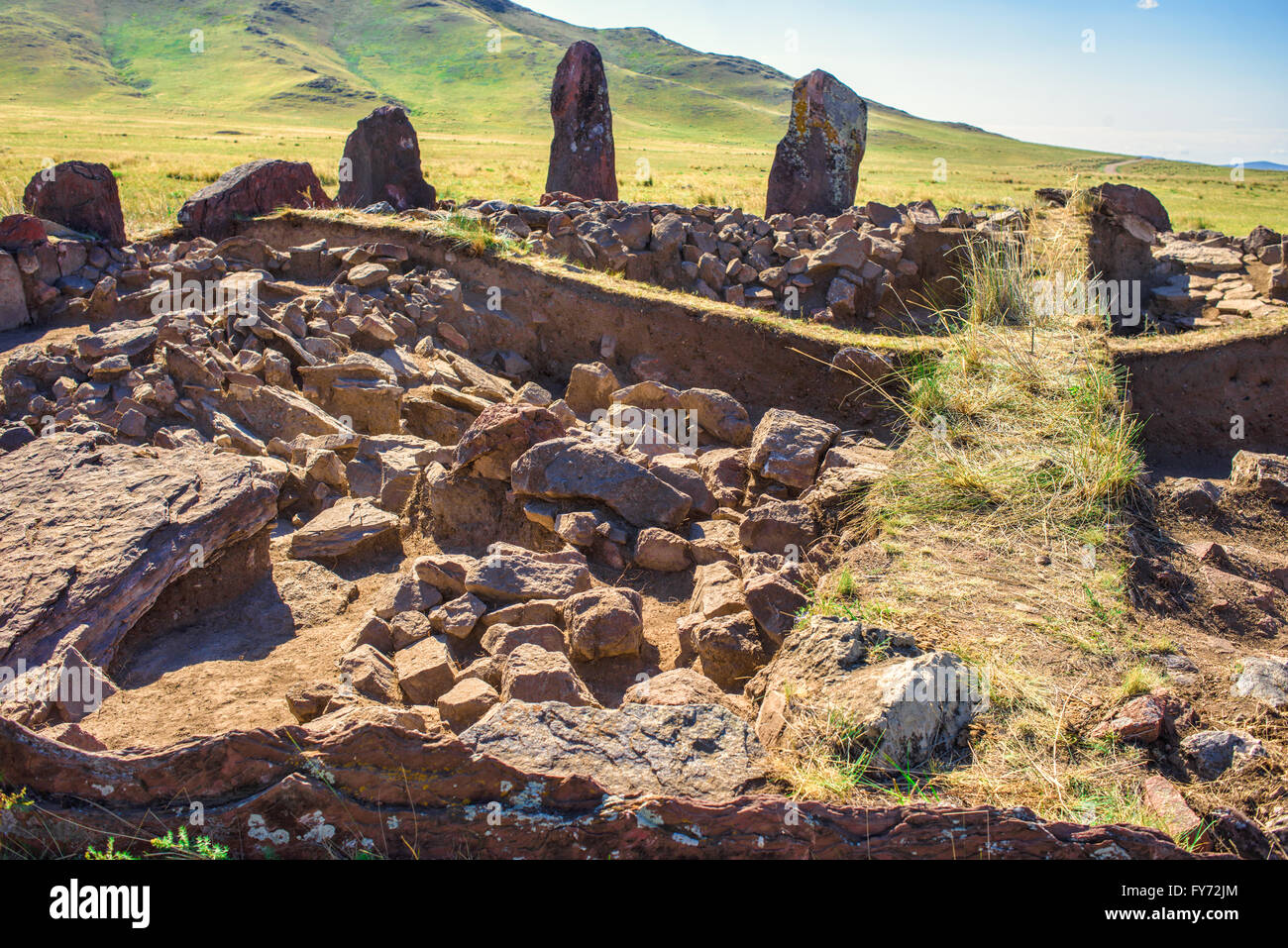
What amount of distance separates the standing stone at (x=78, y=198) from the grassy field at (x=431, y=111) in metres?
1.14

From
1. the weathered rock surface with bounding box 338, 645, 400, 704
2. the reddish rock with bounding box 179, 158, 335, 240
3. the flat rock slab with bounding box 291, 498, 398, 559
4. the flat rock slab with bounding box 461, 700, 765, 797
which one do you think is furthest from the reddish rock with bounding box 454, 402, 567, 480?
the reddish rock with bounding box 179, 158, 335, 240

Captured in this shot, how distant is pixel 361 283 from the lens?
724cm

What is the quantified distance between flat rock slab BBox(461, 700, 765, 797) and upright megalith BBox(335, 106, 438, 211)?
9.53 m

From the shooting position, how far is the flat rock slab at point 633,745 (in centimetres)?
233

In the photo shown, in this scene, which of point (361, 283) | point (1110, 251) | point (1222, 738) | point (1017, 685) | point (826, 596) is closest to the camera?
point (1222, 738)

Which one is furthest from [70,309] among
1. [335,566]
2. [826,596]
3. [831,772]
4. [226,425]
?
[831,772]

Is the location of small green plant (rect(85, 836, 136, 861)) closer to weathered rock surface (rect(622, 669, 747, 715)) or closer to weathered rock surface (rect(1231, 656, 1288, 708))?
weathered rock surface (rect(622, 669, 747, 715))

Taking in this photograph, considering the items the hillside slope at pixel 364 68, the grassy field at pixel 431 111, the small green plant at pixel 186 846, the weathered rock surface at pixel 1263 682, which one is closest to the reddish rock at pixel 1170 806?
the weathered rock surface at pixel 1263 682

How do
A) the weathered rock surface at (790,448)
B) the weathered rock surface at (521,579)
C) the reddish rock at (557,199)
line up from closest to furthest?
the weathered rock surface at (521,579) < the weathered rock surface at (790,448) < the reddish rock at (557,199)

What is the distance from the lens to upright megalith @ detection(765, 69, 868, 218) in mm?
11203

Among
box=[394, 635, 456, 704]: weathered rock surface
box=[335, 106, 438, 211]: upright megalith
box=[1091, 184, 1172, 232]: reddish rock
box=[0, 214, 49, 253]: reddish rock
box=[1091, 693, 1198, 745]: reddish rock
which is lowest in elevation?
box=[394, 635, 456, 704]: weathered rock surface

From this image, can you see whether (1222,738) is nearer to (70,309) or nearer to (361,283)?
(361,283)

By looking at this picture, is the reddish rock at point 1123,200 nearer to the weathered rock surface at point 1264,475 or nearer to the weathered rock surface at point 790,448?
the weathered rock surface at point 1264,475

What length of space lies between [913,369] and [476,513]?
313 cm
